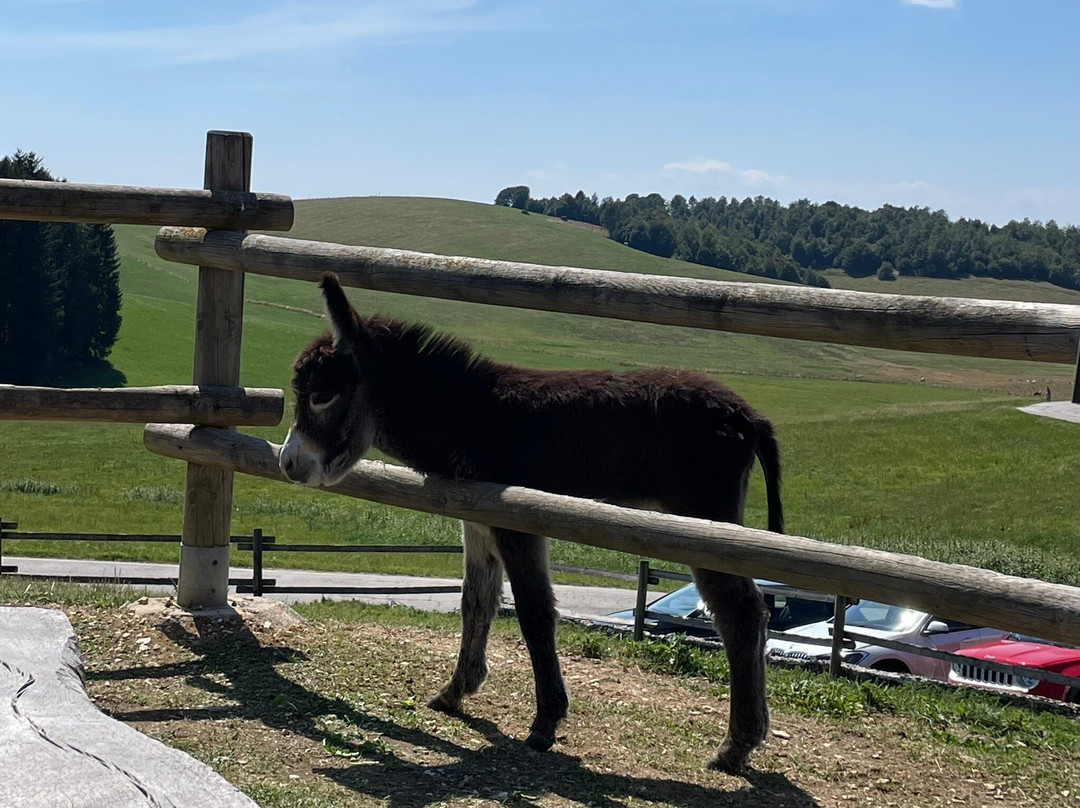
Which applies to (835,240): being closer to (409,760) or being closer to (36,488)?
(36,488)

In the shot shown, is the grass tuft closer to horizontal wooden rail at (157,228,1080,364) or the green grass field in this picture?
the green grass field

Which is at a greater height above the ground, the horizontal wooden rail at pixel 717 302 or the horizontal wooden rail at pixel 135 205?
the horizontal wooden rail at pixel 135 205

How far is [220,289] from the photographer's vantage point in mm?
6734

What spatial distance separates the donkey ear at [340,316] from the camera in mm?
5051

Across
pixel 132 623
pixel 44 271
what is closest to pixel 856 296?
pixel 132 623

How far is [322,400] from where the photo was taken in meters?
5.43

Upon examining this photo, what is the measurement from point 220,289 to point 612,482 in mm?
2865

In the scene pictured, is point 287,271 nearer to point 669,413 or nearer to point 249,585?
point 669,413

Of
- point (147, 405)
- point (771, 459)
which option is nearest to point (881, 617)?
point (771, 459)

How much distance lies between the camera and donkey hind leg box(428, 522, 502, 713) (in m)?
5.96

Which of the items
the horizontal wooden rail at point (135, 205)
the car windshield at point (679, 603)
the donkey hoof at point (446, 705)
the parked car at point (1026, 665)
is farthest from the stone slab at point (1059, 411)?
the car windshield at point (679, 603)

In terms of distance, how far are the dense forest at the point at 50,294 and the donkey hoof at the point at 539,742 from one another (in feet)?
172

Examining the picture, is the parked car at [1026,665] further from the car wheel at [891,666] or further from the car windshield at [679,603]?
the car windshield at [679,603]

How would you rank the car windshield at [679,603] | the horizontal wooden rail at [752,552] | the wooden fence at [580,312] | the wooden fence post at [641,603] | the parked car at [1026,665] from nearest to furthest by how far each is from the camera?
1. the horizontal wooden rail at [752,552]
2. the wooden fence at [580,312]
3. the parked car at [1026,665]
4. the wooden fence post at [641,603]
5. the car windshield at [679,603]
